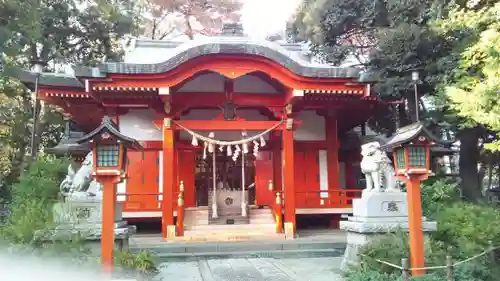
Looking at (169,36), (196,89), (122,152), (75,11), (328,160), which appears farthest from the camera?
(169,36)

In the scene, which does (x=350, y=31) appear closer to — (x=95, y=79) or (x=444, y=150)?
(x=444, y=150)

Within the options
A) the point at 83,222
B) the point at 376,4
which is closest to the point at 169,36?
the point at 376,4

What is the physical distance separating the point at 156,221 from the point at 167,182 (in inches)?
95.0

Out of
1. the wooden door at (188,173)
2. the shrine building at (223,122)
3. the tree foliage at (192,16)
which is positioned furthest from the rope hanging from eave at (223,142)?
the tree foliage at (192,16)

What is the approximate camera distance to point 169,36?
2752cm

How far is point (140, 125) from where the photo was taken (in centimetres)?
1417

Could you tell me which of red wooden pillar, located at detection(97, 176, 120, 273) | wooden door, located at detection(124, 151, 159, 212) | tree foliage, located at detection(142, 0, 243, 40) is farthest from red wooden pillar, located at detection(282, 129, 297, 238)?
tree foliage, located at detection(142, 0, 243, 40)

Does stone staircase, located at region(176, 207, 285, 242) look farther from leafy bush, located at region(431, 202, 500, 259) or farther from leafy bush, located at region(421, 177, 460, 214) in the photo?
leafy bush, located at region(431, 202, 500, 259)

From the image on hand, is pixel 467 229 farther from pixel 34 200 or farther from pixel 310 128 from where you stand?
pixel 34 200

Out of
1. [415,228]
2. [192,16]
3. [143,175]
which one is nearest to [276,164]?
[143,175]

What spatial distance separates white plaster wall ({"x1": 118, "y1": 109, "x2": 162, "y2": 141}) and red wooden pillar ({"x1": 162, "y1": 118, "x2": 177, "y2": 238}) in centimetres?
142

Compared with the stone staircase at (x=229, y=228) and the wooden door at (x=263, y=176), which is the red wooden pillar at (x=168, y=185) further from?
the wooden door at (x=263, y=176)

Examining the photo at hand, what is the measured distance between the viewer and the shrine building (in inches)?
480

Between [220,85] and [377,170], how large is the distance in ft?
22.4
